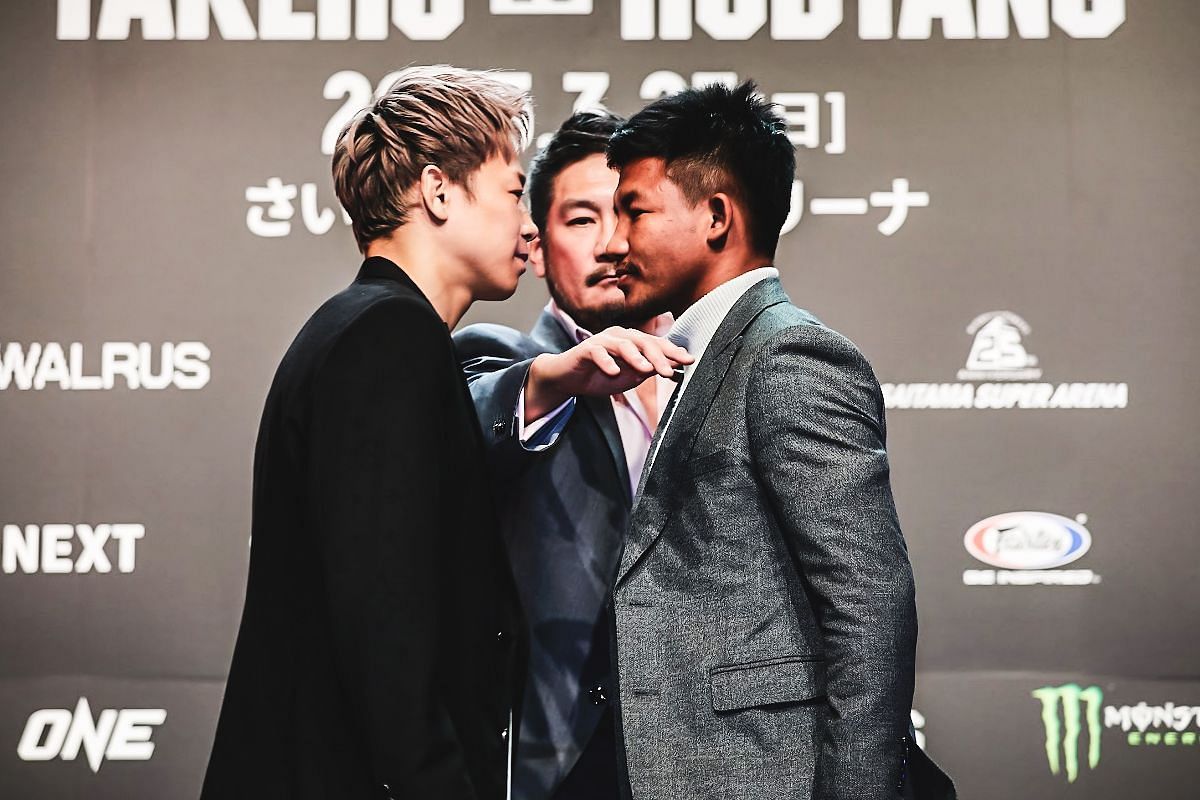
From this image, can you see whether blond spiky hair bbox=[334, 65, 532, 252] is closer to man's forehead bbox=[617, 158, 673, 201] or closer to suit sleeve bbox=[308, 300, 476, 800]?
man's forehead bbox=[617, 158, 673, 201]

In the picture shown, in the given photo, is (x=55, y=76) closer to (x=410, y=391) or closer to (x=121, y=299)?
(x=121, y=299)

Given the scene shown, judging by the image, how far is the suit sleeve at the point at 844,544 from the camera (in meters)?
1.41

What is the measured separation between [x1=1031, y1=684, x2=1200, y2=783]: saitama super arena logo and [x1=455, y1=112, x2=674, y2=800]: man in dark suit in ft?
5.55

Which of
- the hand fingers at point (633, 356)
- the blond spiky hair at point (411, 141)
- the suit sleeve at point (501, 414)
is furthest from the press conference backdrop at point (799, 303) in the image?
the hand fingers at point (633, 356)

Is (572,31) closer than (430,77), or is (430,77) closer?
(430,77)

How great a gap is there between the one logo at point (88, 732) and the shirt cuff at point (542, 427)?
1832 mm

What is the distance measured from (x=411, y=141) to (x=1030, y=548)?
2.25m

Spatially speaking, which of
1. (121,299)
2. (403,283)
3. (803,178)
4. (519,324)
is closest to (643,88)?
(803,178)

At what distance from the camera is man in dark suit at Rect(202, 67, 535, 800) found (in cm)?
A: 128

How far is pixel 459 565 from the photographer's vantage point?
55.6 inches

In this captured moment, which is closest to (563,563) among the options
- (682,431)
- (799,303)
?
(682,431)

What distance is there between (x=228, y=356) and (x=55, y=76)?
949mm

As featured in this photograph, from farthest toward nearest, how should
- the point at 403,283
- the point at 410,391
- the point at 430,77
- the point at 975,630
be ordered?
the point at 975,630 → the point at 430,77 → the point at 403,283 → the point at 410,391

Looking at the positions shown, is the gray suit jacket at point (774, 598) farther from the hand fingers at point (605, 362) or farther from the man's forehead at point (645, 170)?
the man's forehead at point (645, 170)
